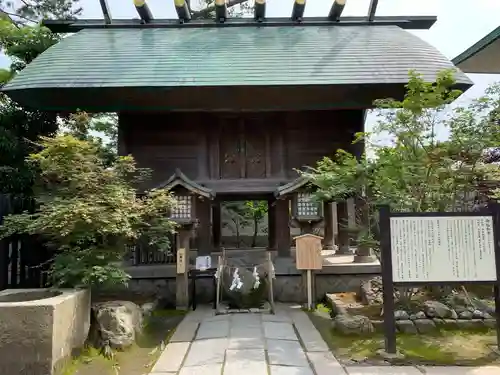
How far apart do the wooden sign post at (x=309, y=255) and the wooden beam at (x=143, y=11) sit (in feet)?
27.2

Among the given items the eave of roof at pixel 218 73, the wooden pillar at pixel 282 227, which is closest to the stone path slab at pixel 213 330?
the wooden pillar at pixel 282 227

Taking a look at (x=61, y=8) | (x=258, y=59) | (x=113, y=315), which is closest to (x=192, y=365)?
(x=113, y=315)

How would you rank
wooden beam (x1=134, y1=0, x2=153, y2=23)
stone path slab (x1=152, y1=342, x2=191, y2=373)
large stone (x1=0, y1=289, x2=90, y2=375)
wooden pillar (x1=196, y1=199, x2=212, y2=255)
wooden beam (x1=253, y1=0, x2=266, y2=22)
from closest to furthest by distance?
large stone (x1=0, y1=289, x2=90, y2=375) → stone path slab (x1=152, y1=342, x2=191, y2=373) → wooden pillar (x1=196, y1=199, x2=212, y2=255) → wooden beam (x1=134, y1=0, x2=153, y2=23) → wooden beam (x1=253, y1=0, x2=266, y2=22)

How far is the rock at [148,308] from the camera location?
22.3ft

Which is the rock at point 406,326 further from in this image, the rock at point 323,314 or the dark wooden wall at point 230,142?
the dark wooden wall at point 230,142

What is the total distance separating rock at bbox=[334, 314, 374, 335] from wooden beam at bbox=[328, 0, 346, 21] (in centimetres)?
933

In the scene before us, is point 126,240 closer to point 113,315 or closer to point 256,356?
point 113,315

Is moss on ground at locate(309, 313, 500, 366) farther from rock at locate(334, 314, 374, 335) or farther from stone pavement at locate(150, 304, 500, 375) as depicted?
stone pavement at locate(150, 304, 500, 375)

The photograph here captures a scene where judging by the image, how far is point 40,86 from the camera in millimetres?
8695

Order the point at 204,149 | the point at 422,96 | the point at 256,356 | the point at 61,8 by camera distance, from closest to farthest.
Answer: the point at 256,356 → the point at 422,96 → the point at 204,149 → the point at 61,8

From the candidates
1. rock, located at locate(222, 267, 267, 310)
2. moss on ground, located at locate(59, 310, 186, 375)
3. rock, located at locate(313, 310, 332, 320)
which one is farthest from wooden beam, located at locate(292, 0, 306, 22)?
moss on ground, located at locate(59, 310, 186, 375)

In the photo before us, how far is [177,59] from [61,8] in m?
7.51

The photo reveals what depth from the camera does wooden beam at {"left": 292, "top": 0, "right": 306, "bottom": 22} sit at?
472 inches

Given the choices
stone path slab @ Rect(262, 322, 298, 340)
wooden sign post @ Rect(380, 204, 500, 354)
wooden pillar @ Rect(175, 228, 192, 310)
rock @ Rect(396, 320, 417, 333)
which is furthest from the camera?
wooden pillar @ Rect(175, 228, 192, 310)
